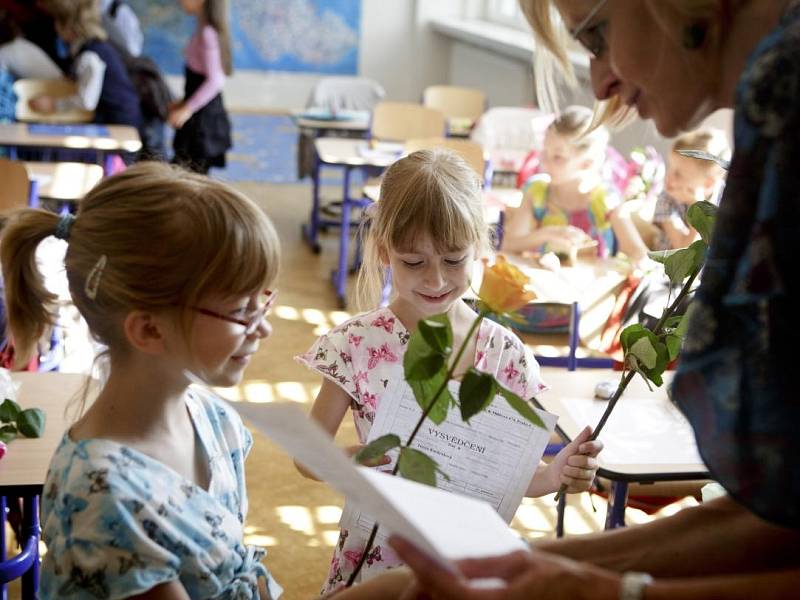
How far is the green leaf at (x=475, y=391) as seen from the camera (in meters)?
0.95

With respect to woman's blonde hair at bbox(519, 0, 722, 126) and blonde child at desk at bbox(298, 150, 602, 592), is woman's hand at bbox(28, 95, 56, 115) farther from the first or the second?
woman's blonde hair at bbox(519, 0, 722, 126)

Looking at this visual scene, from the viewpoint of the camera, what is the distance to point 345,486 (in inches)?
31.3

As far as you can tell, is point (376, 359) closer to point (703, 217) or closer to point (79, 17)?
point (703, 217)

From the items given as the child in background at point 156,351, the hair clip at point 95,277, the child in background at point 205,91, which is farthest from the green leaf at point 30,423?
the child in background at point 205,91

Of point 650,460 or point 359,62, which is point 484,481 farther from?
point 359,62

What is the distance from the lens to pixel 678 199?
430 cm

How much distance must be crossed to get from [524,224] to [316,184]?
79.3 inches

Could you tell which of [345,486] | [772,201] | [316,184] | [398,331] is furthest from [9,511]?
[316,184]

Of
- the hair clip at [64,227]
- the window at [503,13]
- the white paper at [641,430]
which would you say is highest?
the window at [503,13]

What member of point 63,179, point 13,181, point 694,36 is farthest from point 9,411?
point 63,179

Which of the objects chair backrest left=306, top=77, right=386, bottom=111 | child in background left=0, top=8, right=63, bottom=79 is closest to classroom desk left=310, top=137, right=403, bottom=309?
child in background left=0, top=8, right=63, bottom=79

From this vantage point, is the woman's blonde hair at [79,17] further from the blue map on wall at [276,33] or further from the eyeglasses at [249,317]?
the eyeglasses at [249,317]

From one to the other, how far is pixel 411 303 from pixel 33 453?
30.2 inches

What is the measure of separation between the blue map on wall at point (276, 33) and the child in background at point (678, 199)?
6.74 m
